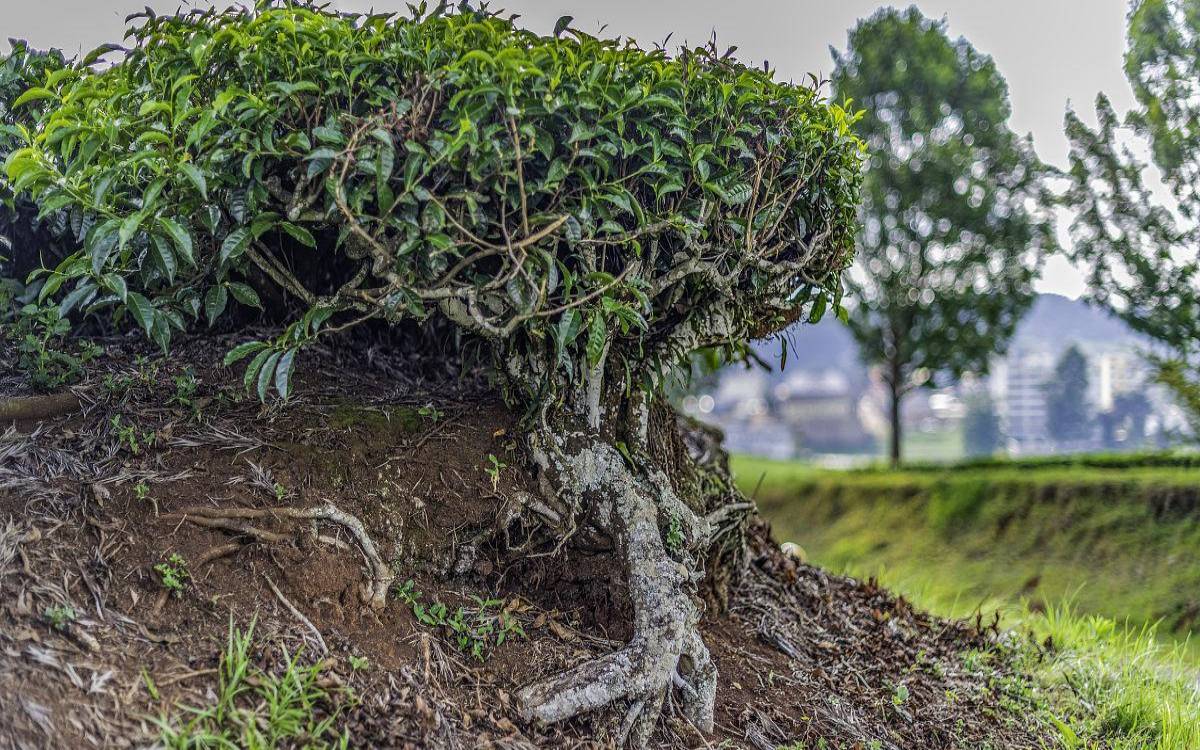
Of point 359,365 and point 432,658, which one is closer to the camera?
point 432,658

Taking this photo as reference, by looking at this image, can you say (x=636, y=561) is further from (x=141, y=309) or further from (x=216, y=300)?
(x=141, y=309)

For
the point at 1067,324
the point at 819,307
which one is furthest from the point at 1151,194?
the point at 819,307

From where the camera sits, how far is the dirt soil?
2133 mm

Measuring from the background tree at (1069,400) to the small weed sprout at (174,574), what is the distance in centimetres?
1015

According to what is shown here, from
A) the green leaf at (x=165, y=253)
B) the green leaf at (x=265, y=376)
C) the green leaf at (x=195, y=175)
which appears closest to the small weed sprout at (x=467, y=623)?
the green leaf at (x=265, y=376)

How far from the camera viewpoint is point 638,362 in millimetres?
3205

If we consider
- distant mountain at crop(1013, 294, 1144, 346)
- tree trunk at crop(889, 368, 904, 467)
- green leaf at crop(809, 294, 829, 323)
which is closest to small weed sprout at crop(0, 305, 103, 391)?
green leaf at crop(809, 294, 829, 323)

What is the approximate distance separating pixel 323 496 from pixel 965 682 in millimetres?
3003

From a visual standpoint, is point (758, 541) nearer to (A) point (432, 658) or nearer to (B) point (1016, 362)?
(A) point (432, 658)

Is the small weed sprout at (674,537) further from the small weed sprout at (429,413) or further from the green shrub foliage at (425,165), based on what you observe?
the small weed sprout at (429,413)

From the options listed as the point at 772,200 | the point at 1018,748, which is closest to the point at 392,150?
the point at 772,200

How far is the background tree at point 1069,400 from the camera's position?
10.4 m

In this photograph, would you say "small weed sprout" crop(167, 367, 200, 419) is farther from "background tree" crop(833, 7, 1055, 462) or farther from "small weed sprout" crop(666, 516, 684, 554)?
"background tree" crop(833, 7, 1055, 462)

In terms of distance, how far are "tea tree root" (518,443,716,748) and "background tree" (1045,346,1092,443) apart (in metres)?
8.76
